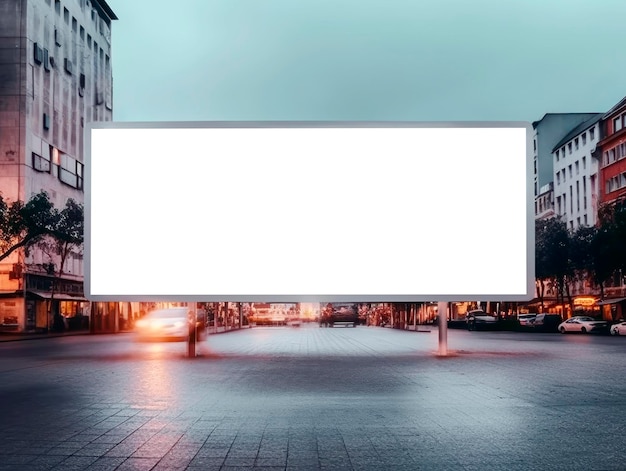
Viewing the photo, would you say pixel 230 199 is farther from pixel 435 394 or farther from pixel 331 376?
pixel 435 394

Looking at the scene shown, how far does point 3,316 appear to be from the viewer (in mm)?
60156

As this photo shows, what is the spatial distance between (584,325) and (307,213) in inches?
1552

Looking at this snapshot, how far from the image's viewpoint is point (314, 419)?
30.0ft

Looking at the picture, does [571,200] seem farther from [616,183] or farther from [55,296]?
[55,296]

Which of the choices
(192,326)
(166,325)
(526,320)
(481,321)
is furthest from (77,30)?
(192,326)

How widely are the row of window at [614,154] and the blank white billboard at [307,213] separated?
60.2 metres

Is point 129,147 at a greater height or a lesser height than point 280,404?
greater

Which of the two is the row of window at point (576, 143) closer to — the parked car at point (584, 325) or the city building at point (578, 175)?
the city building at point (578, 175)

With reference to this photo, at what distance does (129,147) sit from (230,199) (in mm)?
2631

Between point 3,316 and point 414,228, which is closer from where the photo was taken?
point 414,228

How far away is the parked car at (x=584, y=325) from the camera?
52397 mm

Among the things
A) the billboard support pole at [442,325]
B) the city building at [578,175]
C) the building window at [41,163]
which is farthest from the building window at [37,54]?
the billboard support pole at [442,325]

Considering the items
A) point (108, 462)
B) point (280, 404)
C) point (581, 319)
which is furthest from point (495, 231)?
point (581, 319)

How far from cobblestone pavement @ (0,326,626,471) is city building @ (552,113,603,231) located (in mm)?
67911
